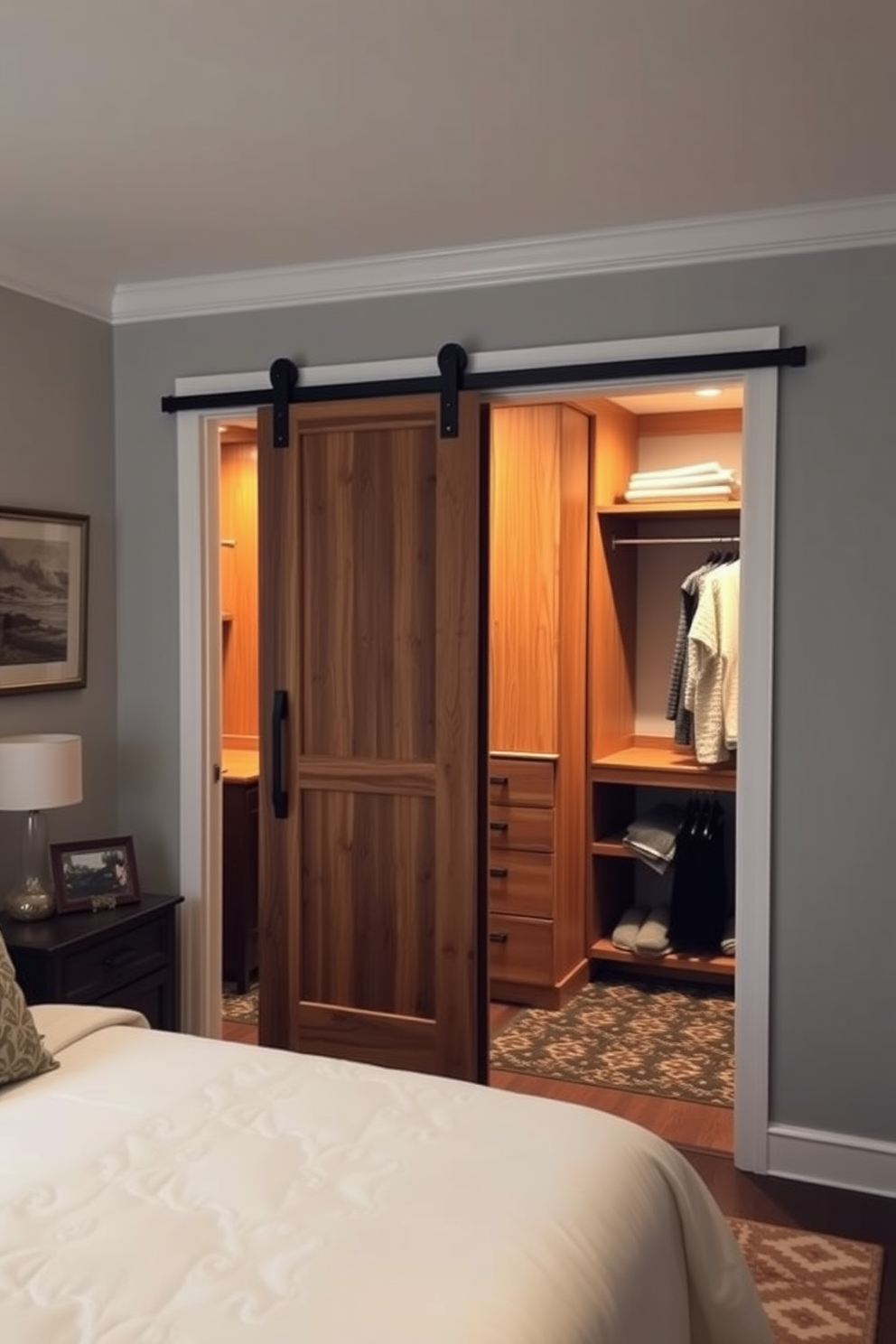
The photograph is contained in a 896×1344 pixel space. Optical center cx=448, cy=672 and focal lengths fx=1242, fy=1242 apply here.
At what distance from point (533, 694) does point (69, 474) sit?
182 centimetres

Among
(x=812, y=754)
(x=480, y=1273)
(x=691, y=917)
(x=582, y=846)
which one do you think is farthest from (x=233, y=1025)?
(x=480, y=1273)

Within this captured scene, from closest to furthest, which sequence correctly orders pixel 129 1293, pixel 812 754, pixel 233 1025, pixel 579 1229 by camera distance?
pixel 129 1293 < pixel 579 1229 < pixel 812 754 < pixel 233 1025

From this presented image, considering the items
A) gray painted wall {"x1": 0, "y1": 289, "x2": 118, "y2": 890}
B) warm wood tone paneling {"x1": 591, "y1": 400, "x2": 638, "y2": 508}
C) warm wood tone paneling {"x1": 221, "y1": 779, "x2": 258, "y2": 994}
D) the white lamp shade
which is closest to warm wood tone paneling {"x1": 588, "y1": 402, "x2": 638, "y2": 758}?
warm wood tone paneling {"x1": 591, "y1": 400, "x2": 638, "y2": 508}

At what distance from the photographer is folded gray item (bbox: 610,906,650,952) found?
Result: 16.2 ft

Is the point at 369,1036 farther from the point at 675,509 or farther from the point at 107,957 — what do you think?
the point at 675,509

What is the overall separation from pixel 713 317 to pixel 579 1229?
2.34m

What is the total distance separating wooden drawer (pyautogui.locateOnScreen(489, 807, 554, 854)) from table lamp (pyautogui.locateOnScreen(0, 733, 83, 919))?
1683 mm

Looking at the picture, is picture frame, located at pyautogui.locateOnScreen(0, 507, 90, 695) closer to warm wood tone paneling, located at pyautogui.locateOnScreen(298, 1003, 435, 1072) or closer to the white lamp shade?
the white lamp shade

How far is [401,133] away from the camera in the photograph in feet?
8.64

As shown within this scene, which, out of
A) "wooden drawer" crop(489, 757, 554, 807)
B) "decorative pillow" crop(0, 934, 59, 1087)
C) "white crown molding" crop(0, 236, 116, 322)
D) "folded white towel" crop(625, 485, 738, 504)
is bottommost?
"decorative pillow" crop(0, 934, 59, 1087)

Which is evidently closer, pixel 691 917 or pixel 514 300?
pixel 514 300

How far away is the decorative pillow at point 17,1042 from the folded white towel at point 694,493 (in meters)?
3.34

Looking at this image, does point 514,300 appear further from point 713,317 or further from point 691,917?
point 691,917

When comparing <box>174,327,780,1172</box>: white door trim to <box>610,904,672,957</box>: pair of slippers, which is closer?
<box>174,327,780,1172</box>: white door trim
